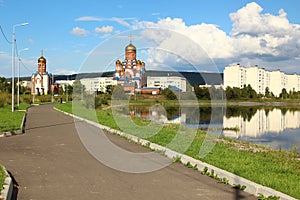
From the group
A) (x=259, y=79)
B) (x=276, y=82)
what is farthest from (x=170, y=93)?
(x=276, y=82)

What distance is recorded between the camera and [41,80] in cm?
9469

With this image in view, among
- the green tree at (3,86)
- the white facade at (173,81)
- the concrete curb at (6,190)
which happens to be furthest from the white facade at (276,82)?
the concrete curb at (6,190)

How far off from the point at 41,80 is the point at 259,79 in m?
84.4

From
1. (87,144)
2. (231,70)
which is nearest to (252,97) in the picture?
(231,70)

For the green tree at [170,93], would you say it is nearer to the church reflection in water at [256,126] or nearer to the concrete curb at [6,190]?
the church reflection in water at [256,126]

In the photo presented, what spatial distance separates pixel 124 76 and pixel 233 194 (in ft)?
224

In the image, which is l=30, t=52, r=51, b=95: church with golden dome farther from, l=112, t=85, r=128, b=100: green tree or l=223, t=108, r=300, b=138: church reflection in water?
l=223, t=108, r=300, b=138: church reflection in water

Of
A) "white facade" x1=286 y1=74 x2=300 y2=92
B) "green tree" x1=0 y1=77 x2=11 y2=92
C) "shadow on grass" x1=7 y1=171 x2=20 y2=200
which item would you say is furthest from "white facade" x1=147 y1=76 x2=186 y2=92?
"white facade" x1=286 y1=74 x2=300 y2=92

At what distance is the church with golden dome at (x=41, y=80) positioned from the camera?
94.4m

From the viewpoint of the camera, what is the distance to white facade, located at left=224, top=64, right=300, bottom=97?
13412cm

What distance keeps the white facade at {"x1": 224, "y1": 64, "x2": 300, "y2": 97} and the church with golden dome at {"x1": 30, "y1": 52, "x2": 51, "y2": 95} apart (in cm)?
5891

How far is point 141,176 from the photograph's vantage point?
7445 mm

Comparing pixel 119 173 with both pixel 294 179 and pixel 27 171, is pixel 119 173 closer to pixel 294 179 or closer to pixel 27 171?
pixel 27 171

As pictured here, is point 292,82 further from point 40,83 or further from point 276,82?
point 40,83
